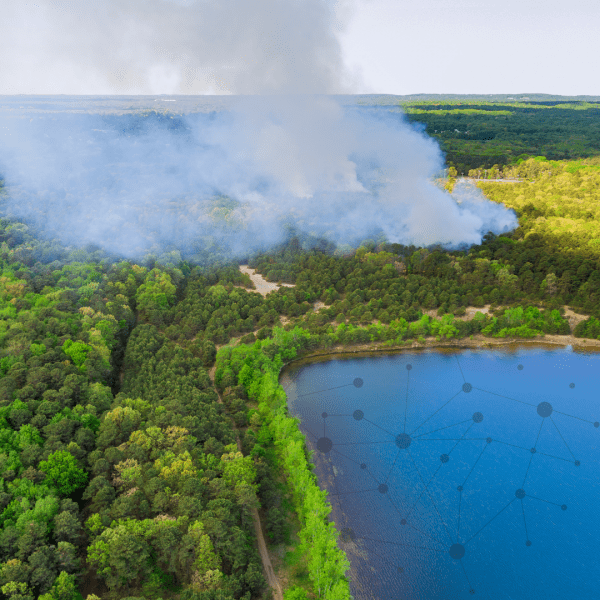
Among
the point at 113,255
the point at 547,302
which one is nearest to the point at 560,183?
the point at 547,302

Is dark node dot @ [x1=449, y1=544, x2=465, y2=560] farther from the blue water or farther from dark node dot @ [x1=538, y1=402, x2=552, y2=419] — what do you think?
dark node dot @ [x1=538, y1=402, x2=552, y2=419]

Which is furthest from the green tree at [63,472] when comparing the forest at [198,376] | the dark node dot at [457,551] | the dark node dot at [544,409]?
the dark node dot at [544,409]

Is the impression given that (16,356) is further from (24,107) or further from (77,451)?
(24,107)

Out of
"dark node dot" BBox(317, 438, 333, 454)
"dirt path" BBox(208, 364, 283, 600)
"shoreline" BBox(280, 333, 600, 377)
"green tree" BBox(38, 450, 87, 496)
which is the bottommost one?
"dirt path" BBox(208, 364, 283, 600)
